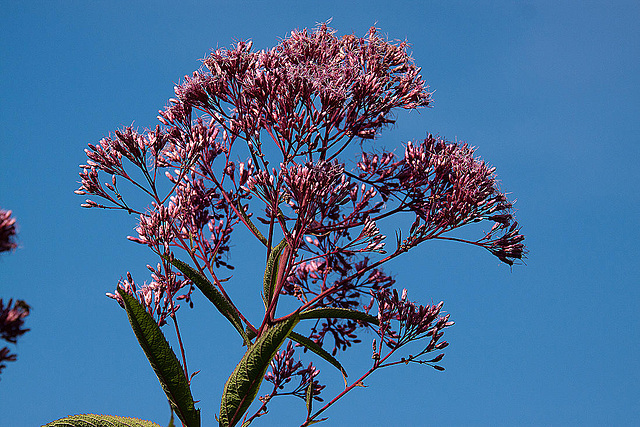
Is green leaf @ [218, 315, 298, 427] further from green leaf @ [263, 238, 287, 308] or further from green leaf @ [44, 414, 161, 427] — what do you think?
green leaf @ [263, 238, 287, 308]

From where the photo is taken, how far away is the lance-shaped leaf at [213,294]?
430 cm

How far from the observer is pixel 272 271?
4645 millimetres

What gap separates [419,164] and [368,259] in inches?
34.5

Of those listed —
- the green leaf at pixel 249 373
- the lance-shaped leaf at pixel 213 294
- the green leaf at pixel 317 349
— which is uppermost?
the lance-shaped leaf at pixel 213 294

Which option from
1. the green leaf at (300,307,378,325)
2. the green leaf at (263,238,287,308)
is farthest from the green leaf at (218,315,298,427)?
the green leaf at (263,238,287,308)

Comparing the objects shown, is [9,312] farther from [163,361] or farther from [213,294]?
[213,294]

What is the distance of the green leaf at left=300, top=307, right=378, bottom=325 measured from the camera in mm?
4512

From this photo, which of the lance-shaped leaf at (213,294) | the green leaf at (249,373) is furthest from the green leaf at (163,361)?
the lance-shaped leaf at (213,294)

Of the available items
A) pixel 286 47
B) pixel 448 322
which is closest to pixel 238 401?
pixel 448 322

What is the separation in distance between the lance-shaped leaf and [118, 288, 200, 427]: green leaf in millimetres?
536

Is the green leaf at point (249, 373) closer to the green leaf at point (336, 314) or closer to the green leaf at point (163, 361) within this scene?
the green leaf at point (163, 361)

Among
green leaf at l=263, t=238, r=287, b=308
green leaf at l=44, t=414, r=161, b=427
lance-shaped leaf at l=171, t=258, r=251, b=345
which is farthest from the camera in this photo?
green leaf at l=263, t=238, r=287, b=308

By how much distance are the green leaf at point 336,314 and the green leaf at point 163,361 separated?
0.99 m

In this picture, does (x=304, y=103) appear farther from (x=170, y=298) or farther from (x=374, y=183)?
(x=170, y=298)
